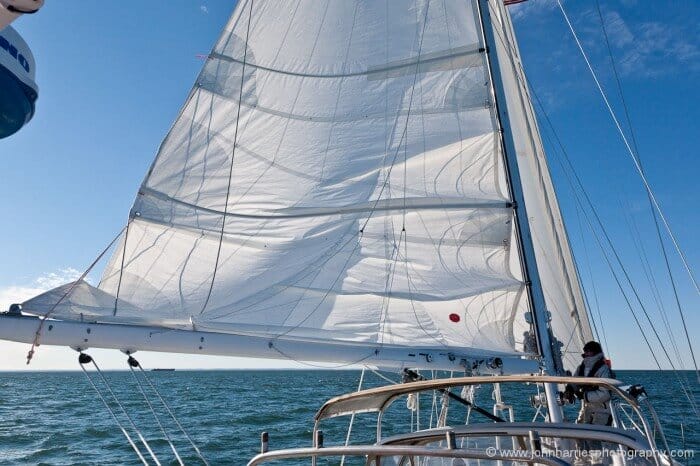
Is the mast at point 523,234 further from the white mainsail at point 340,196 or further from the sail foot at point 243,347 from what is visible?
the sail foot at point 243,347

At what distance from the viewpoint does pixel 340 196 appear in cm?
618

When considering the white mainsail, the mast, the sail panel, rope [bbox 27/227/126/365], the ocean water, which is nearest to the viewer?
rope [bbox 27/227/126/365]

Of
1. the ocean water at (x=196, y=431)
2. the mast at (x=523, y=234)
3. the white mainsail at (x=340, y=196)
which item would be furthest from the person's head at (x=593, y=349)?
the ocean water at (x=196, y=431)

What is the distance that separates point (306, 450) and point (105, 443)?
49.7 feet

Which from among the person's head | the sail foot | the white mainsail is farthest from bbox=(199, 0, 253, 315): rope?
the person's head

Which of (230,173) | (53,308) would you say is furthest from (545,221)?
(53,308)

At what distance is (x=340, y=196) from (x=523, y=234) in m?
2.26

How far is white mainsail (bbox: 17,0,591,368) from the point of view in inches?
214

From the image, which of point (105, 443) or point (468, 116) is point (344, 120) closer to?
point (468, 116)

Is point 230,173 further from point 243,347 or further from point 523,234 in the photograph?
point 523,234

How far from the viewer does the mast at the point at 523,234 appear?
5.62m

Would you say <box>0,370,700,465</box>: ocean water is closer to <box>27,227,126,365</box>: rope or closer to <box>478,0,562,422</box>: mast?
<box>478,0,562,422</box>: mast

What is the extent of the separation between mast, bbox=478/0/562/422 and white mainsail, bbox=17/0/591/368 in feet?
0.36

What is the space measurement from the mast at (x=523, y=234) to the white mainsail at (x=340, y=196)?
109mm
